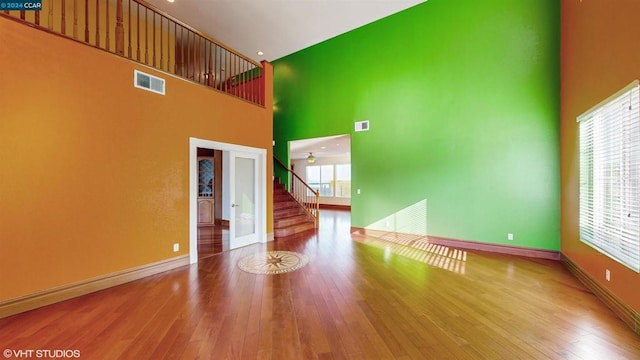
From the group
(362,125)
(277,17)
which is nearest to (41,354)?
(362,125)

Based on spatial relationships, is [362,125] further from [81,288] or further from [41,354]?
[41,354]

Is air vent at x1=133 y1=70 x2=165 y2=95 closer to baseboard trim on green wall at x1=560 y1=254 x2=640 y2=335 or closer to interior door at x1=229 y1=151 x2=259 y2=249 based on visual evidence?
interior door at x1=229 y1=151 x2=259 y2=249

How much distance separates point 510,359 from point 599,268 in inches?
87.8

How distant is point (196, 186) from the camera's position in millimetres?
4441

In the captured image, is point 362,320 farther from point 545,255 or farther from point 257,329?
point 545,255

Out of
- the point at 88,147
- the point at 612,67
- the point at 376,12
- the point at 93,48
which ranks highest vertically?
the point at 376,12

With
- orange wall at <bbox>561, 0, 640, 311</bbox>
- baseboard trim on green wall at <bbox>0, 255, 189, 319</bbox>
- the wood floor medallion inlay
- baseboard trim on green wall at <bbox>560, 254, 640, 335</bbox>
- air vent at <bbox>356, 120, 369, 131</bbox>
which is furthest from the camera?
air vent at <bbox>356, 120, 369, 131</bbox>

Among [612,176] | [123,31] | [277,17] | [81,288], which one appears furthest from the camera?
[277,17]

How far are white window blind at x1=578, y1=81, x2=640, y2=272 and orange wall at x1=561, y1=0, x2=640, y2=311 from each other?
14 centimetres

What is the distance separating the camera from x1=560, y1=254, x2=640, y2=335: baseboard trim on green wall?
2.36 meters

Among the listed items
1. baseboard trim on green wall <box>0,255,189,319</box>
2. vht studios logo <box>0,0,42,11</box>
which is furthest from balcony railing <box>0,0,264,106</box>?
baseboard trim on green wall <box>0,255,189,319</box>

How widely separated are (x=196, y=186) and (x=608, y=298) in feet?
19.2

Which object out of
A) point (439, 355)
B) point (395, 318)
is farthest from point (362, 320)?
point (439, 355)

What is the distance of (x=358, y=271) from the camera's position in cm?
395
